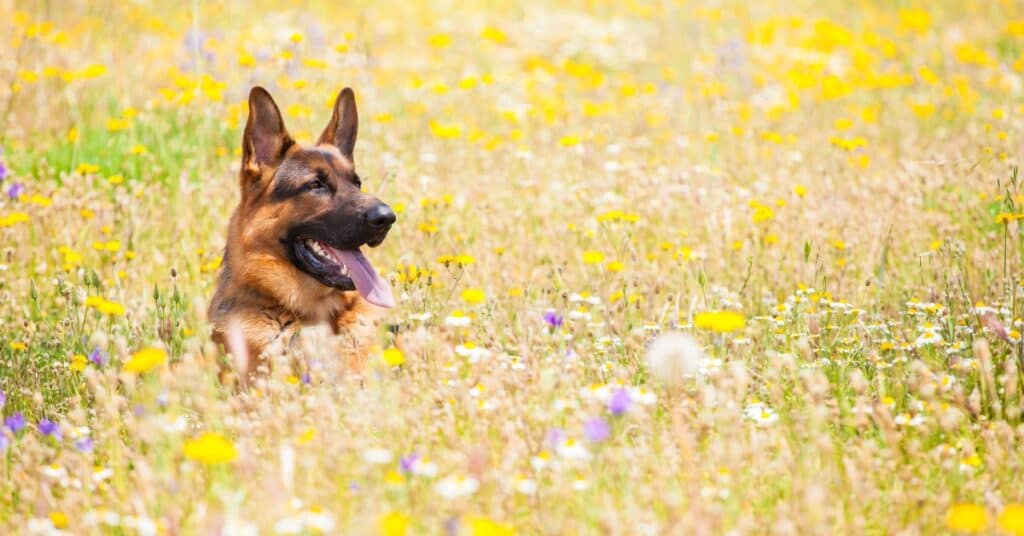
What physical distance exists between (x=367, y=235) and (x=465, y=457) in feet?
6.58

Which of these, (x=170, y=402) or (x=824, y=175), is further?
(x=824, y=175)

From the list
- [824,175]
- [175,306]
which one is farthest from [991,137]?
[175,306]

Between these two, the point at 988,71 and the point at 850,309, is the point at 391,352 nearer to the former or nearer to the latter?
the point at 850,309

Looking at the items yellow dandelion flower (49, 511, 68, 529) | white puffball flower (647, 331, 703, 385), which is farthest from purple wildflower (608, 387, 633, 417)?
yellow dandelion flower (49, 511, 68, 529)

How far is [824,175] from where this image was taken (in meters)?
6.69

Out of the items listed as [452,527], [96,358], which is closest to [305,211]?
[96,358]

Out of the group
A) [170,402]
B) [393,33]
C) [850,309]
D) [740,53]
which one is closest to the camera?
[170,402]

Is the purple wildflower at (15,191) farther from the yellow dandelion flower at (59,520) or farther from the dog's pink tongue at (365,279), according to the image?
the yellow dandelion flower at (59,520)

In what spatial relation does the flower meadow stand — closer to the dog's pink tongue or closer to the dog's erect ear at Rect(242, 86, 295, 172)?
the dog's pink tongue

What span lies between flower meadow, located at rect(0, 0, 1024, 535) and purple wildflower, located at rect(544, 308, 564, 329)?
0.03 m

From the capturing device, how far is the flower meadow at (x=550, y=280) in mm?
2887

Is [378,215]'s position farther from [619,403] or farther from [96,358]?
[619,403]

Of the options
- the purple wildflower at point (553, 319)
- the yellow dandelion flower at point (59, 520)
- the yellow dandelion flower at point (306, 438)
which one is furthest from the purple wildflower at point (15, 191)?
the yellow dandelion flower at point (306, 438)

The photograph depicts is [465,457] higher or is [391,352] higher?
[391,352]
